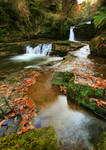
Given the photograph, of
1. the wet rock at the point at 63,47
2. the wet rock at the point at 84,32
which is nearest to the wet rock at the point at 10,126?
the wet rock at the point at 63,47

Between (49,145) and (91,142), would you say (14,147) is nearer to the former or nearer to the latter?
(49,145)

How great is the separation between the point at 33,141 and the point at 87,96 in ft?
6.10

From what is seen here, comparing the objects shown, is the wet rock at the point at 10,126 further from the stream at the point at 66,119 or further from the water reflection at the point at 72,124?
the water reflection at the point at 72,124

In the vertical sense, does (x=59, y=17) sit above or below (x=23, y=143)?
above

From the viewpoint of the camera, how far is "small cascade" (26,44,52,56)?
9.26 m

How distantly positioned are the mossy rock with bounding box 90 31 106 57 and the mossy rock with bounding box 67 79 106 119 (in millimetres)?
4030

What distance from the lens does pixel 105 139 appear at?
5.04 feet

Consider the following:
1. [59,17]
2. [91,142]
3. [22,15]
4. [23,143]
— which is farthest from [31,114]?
[59,17]

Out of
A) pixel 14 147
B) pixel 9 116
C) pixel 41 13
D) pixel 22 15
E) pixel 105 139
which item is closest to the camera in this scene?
pixel 14 147

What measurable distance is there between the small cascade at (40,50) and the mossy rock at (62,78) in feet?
19.8

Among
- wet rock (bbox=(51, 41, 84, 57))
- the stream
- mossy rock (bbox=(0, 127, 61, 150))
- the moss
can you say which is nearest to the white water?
wet rock (bbox=(51, 41, 84, 57))

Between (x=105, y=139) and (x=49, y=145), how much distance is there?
1.10m

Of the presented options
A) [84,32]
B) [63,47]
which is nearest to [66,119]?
[63,47]

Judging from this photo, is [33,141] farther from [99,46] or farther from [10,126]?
[99,46]
